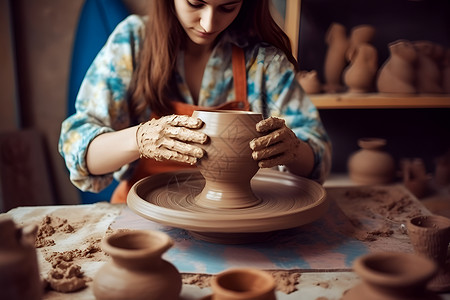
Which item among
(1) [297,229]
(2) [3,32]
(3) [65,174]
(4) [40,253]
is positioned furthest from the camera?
(3) [65,174]

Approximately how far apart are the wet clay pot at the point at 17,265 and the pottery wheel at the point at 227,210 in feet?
1.19

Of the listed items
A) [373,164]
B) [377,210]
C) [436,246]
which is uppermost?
[436,246]

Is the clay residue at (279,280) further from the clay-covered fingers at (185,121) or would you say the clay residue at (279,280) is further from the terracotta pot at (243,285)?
the clay-covered fingers at (185,121)

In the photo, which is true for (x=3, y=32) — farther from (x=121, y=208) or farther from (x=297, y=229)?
(x=297, y=229)

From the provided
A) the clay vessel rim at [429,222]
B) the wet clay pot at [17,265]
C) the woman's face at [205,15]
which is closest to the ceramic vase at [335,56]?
the woman's face at [205,15]

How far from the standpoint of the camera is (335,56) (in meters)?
2.69

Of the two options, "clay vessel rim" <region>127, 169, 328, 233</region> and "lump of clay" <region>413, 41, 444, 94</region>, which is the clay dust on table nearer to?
"clay vessel rim" <region>127, 169, 328, 233</region>

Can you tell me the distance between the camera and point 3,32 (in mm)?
2641

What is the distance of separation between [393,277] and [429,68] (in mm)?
2220

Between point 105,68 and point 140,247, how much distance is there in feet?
3.30

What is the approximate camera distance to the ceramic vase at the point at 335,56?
266 cm

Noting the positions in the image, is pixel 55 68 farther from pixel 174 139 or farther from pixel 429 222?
pixel 429 222

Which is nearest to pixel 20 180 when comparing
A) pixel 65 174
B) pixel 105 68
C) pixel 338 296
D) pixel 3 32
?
pixel 65 174

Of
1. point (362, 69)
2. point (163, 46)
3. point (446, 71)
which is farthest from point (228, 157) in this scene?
point (446, 71)
